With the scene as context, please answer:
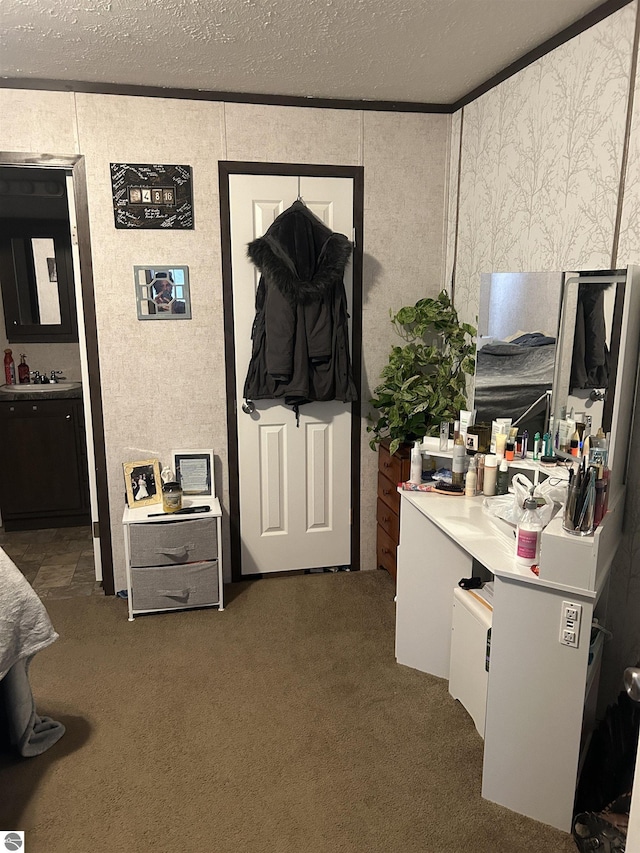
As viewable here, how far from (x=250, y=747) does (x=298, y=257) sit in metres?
2.17

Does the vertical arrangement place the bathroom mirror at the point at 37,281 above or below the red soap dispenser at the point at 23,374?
above

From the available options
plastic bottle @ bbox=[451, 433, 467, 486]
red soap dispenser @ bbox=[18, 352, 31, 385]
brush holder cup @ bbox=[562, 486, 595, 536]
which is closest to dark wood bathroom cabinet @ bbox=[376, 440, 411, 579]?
plastic bottle @ bbox=[451, 433, 467, 486]

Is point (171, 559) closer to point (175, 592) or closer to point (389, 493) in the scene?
point (175, 592)

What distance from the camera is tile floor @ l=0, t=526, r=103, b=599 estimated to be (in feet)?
11.4

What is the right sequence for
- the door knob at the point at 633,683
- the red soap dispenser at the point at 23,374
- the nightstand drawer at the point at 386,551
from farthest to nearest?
the red soap dispenser at the point at 23,374, the nightstand drawer at the point at 386,551, the door knob at the point at 633,683

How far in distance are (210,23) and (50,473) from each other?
3.04 metres

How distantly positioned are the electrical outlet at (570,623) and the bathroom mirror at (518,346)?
84 centimetres

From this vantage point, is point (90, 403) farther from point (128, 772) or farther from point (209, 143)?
→ point (128, 772)

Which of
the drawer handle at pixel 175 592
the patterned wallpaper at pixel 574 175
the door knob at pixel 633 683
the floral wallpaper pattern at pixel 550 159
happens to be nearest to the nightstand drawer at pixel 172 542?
the drawer handle at pixel 175 592

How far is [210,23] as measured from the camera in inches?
87.9

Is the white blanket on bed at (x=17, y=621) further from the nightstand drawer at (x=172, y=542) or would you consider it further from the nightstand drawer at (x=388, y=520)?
the nightstand drawer at (x=388, y=520)

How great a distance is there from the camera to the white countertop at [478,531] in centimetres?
184

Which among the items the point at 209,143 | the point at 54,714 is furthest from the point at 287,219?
the point at 54,714

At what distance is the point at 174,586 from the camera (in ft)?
10.3
